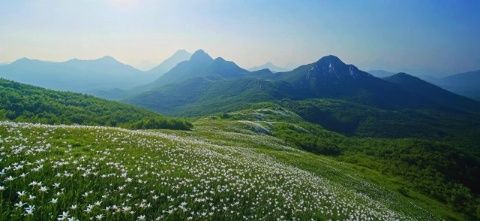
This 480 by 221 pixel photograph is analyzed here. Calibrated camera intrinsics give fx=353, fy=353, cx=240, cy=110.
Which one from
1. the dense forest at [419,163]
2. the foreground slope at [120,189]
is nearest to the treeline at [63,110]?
the dense forest at [419,163]

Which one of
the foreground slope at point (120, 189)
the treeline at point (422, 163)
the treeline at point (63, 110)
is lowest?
the treeline at point (422, 163)

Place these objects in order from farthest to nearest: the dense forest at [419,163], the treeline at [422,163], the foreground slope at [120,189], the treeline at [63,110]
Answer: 1. the treeline at [63,110]
2. the dense forest at [419,163]
3. the treeline at [422,163]
4. the foreground slope at [120,189]

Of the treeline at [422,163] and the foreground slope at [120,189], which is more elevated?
the foreground slope at [120,189]

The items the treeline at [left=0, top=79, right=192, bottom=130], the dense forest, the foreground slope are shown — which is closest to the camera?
the foreground slope

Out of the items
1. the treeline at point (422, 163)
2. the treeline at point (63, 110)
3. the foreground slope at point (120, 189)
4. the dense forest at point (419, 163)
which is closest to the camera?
the foreground slope at point (120, 189)

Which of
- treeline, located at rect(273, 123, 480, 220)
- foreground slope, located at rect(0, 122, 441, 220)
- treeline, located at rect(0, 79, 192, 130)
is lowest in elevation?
treeline, located at rect(273, 123, 480, 220)

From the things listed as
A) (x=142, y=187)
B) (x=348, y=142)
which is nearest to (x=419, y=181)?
(x=348, y=142)

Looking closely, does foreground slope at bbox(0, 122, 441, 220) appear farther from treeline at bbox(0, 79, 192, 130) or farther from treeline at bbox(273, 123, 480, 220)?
treeline at bbox(273, 123, 480, 220)

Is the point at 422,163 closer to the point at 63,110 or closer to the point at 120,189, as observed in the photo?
the point at 63,110

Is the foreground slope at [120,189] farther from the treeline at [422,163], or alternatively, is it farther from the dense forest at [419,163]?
the treeline at [422,163]

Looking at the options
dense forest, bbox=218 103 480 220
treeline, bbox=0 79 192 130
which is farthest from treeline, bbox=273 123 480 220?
treeline, bbox=0 79 192 130
